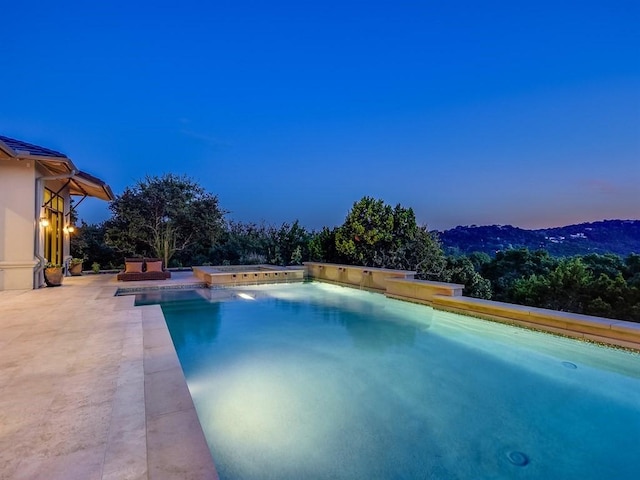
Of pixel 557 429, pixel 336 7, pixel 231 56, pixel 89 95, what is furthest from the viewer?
pixel 89 95

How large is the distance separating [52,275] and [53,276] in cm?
3

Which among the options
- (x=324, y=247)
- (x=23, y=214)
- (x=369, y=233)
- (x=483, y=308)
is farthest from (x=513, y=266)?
(x=23, y=214)

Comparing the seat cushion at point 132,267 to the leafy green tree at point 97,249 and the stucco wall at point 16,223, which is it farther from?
the leafy green tree at point 97,249

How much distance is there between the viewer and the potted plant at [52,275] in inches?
340

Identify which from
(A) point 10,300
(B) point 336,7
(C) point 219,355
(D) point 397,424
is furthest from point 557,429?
(B) point 336,7

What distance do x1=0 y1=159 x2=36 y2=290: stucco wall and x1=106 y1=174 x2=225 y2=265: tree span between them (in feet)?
18.7

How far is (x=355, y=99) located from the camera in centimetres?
1477

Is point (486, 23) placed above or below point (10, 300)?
above

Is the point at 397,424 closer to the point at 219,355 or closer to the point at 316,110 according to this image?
the point at 219,355

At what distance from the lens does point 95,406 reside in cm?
254

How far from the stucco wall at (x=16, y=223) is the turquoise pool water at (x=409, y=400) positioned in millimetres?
4633

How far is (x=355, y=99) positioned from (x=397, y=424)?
13.9 metres

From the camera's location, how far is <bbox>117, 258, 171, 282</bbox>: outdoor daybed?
33.7 ft

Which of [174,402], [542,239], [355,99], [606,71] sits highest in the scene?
[355,99]
